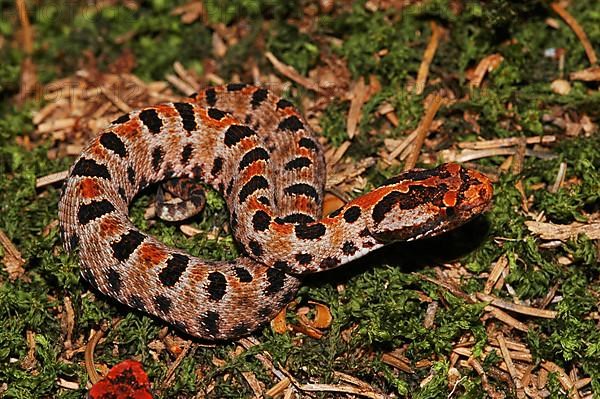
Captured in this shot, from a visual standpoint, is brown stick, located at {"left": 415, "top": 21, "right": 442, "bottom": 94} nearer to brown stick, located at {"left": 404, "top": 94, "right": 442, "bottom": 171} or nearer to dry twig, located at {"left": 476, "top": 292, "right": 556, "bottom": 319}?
brown stick, located at {"left": 404, "top": 94, "right": 442, "bottom": 171}

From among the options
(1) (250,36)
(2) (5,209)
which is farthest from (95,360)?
(1) (250,36)

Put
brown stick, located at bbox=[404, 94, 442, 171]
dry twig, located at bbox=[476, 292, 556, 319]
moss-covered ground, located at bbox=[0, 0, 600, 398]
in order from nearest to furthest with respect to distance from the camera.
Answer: moss-covered ground, located at bbox=[0, 0, 600, 398]
dry twig, located at bbox=[476, 292, 556, 319]
brown stick, located at bbox=[404, 94, 442, 171]

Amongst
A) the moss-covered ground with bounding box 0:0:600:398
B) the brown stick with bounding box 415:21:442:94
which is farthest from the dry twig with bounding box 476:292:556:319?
the brown stick with bounding box 415:21:442:94

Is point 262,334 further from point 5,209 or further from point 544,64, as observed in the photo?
point 544,64

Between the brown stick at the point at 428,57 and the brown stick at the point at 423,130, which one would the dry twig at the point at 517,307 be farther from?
the brown stick at the point at 428,57

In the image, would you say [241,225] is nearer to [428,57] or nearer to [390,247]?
[390,247]

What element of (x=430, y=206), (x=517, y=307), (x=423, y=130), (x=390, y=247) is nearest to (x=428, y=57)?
(x=423, y=130)
